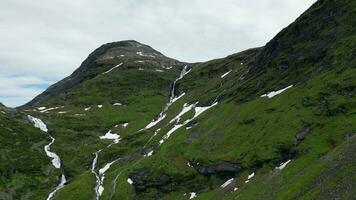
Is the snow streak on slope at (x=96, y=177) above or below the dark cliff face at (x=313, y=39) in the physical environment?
below

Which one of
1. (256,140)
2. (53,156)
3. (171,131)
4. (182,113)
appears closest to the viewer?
(256,140)

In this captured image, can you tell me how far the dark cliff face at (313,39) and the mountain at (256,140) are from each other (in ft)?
1.74

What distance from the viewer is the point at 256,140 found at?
120 m

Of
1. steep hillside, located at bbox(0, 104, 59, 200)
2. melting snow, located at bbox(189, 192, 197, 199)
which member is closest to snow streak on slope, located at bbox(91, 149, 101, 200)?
steep hillside, located at bbox(0, 104, 59, 200)

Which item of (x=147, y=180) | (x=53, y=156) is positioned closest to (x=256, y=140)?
(x=147, y=180)

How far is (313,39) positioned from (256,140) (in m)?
63.0

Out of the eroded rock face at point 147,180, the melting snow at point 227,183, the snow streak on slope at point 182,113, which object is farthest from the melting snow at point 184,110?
the melting snow at point 227,183

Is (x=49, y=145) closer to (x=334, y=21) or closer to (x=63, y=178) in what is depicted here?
(x=63, y=178)

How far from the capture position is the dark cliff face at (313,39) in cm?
14938

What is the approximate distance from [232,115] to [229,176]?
34.5m

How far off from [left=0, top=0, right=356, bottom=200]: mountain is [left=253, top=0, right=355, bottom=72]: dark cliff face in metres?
0.53

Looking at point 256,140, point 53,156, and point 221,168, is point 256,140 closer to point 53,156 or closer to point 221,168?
point 221,168

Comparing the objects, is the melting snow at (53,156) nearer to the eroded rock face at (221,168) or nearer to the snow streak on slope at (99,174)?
the snow streak on slope at (99,174)

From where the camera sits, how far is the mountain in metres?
92.1
